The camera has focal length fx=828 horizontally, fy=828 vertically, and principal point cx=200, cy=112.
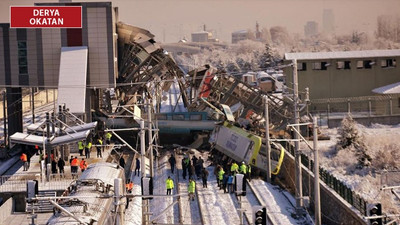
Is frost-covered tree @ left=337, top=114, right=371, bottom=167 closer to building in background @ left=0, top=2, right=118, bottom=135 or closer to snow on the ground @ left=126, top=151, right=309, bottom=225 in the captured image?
snow on the ground @ left=126, top=151, right=309, bottom=225

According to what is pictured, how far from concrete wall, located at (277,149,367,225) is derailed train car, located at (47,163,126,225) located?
8594 millimetres

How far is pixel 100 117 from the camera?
58125 mm

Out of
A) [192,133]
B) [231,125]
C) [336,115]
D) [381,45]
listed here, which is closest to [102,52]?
[192,133]

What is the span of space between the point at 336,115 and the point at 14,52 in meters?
26.0

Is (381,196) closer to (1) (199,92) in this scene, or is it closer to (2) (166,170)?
(2) (166,170)

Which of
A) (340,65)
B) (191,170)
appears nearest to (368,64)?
(340,65)

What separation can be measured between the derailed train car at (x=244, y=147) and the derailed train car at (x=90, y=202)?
41.4 ft

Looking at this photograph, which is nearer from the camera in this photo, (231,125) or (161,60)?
(231,125)

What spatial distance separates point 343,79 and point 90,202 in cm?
4781

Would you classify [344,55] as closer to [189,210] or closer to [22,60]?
[22,60]

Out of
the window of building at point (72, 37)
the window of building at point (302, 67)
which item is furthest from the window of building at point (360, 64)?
the window of building at point (72, 37)

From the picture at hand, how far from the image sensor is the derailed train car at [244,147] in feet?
139

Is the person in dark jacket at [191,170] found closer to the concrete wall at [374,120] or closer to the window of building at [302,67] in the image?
the concrete wall at [374,120]

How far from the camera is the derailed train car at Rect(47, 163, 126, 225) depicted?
72.7 feet
